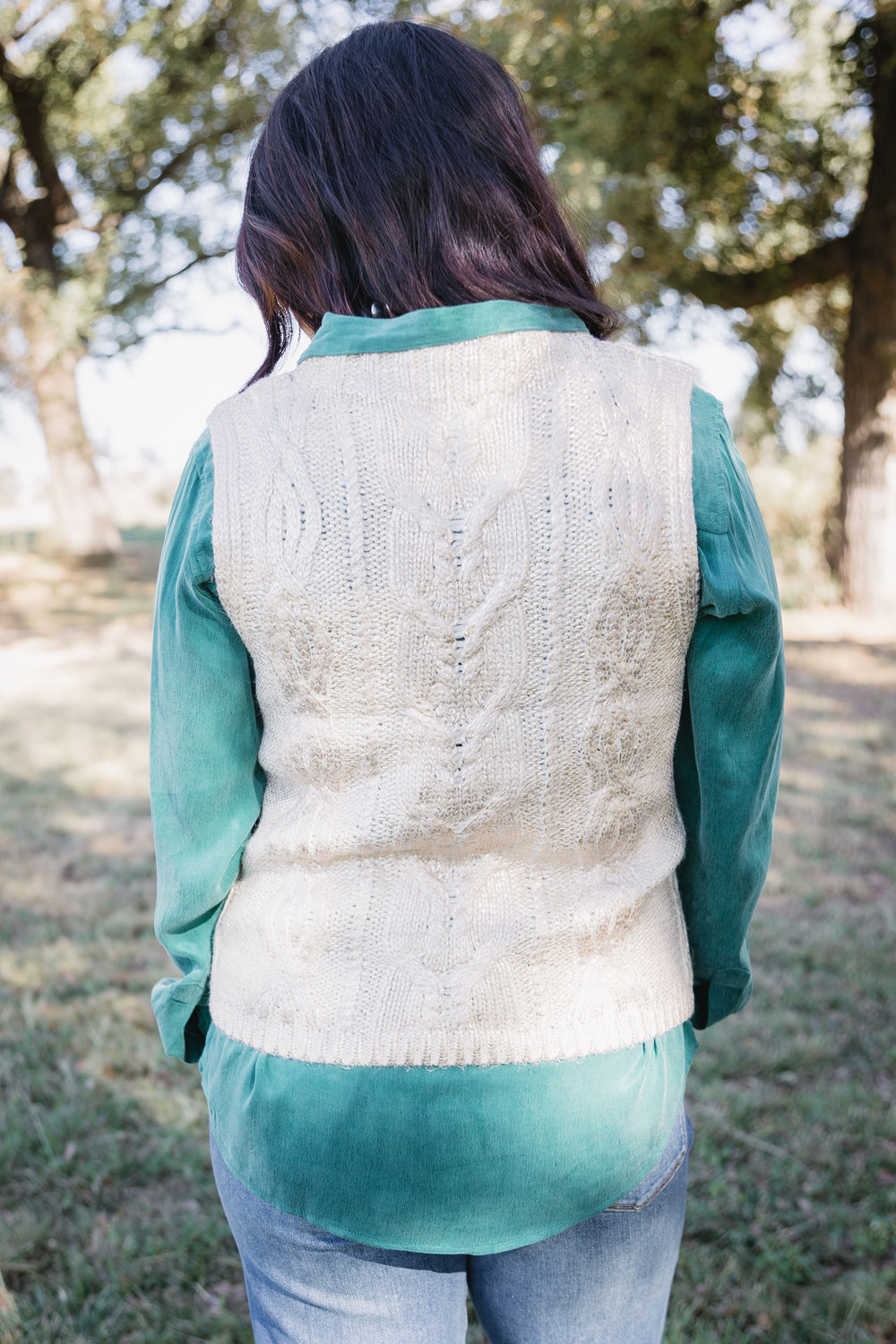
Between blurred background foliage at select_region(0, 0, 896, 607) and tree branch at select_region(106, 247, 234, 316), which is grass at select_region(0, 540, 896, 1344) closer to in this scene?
blurred background foliage at select_region(0, 0, 896, 607)

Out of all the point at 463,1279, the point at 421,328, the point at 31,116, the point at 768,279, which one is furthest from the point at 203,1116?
the point at 31,116

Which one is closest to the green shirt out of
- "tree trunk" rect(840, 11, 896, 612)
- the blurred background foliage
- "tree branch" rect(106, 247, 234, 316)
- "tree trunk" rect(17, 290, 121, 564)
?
the blurred background foliage

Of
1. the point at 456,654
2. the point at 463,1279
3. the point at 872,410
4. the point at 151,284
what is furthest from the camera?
the point at 151,284

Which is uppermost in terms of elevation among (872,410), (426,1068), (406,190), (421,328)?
(406,190)

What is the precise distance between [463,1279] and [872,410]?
8.98 metres

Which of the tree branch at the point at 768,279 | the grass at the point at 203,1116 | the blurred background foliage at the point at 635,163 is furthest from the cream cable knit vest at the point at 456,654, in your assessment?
the tree branch at the point at 768,279

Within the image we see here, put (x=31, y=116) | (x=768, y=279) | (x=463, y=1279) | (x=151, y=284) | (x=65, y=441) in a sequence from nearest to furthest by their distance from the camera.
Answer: (x=463, y=1279), (x=768, y=279), (x=31, y=116), (x=151, y=284), (x=65, y=441)

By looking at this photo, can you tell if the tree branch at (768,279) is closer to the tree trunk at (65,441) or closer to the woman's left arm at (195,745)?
the tree trunk at (65,441)

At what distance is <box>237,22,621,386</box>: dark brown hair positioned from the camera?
1.07 meters

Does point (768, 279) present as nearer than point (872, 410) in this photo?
No

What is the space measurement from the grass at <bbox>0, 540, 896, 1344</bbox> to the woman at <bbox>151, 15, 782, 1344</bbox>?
1329 mm

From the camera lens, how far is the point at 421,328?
102cm

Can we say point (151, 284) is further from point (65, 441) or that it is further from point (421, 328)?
point (421, 328)

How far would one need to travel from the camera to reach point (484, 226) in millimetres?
1079
